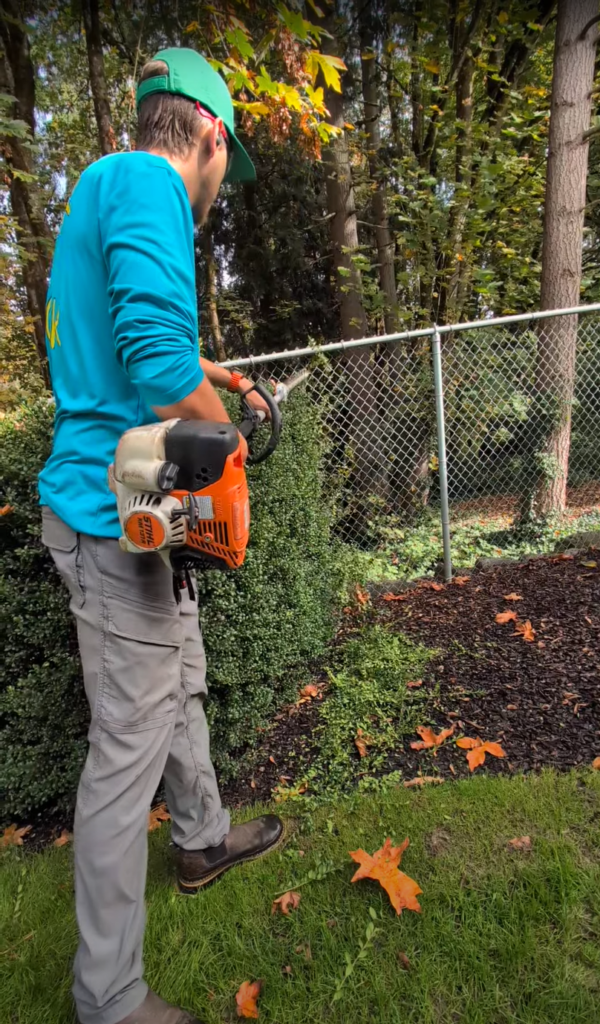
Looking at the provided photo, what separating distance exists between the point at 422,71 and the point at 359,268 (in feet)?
8.95

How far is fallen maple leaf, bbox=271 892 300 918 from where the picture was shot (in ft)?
5.81

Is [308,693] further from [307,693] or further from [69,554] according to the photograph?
[69,554]

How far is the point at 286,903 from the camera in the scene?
1.79 m

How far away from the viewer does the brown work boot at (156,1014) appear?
1407mm

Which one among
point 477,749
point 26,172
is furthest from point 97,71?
point 477,749

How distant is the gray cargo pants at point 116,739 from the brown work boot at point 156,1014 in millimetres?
21

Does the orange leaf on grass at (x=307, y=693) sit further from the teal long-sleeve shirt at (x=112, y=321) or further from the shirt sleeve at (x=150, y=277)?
the shirt sleeve at (x=150, y=277)

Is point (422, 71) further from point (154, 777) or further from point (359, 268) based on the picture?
point (154, 777)

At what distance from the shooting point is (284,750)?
101 inches

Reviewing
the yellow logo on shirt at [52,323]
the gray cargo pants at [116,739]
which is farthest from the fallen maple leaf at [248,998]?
the yellow logo on shirt at [52,323]

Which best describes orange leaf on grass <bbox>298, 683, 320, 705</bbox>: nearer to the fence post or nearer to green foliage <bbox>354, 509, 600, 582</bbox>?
green foliage <bbox>354, 509, 600, 582</bbox>

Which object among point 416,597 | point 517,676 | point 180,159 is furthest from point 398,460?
point 180,159

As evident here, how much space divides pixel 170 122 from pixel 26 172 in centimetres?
653

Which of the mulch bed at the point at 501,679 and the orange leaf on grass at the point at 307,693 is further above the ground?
the mulch bed at the point at 501,679
